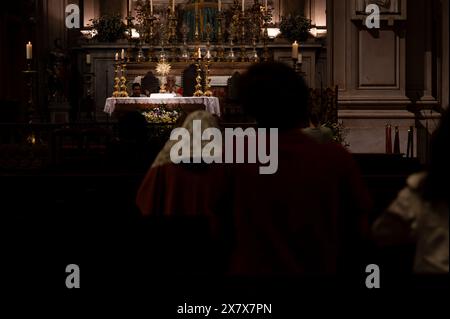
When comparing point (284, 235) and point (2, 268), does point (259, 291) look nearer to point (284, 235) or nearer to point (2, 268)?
point (284, 235)

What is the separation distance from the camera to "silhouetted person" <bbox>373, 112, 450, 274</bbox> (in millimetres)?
2672

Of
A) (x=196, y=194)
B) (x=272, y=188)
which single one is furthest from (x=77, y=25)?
(x=272, y=188)

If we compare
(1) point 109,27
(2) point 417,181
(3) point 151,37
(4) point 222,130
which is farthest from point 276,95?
(1) point 109,27

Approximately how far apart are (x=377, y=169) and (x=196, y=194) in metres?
3.87

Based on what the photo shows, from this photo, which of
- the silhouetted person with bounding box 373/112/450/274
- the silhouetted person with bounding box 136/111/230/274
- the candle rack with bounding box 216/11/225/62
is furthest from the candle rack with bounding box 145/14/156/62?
the silhouetted person with bounding box 373/112/450/274

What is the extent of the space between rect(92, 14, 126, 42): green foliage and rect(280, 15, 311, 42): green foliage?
3761 millimetres

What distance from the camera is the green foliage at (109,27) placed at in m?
20.3

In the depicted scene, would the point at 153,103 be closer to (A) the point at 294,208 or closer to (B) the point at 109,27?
(B) the point at 109,27

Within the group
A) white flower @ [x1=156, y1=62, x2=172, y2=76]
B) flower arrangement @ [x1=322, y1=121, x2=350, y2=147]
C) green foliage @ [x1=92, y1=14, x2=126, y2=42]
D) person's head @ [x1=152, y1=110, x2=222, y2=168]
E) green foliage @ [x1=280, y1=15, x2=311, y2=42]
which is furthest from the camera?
green foliage @ [x1=92, y1=14, x2=126, y2=42]

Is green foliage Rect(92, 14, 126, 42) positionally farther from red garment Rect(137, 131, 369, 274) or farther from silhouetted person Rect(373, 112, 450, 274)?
silhouetted person Rect(373, 112, 450, 274)

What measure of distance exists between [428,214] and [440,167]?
0.53 ft

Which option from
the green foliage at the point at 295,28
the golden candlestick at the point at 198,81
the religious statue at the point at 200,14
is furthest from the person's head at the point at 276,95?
the religious statue at the point at 200,14

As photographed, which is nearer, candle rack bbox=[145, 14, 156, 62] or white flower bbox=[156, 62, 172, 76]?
white flower bbox=[156, 62, 172, 76]

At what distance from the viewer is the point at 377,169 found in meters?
8.20
